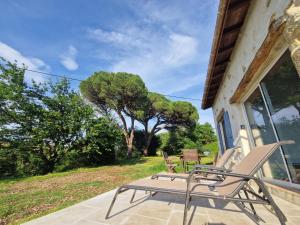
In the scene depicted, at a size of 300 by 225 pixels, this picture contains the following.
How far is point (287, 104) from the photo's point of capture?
2547mm

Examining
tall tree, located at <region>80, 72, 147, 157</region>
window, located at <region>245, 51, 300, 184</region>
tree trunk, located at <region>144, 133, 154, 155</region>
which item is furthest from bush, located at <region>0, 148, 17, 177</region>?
tree trunk, located at <region>144, 133, 154, 155</region>

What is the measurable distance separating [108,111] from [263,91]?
46.5 ft

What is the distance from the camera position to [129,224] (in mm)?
1953

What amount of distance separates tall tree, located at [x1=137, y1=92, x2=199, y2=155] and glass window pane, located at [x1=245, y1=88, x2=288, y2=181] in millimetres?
13401

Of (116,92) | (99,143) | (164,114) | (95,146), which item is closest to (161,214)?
(95,146)

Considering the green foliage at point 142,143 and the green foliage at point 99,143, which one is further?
the green foliage at point 142,143

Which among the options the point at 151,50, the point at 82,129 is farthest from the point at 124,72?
the point at 82,129

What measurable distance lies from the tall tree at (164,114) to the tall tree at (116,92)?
1.96 meters

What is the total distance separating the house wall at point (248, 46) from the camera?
2.16 metres

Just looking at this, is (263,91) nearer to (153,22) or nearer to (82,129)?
(153,22)

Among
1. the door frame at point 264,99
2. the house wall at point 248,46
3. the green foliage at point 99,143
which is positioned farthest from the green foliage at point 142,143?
the door frame at point 264,99

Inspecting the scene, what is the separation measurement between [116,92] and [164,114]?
6.31 meters

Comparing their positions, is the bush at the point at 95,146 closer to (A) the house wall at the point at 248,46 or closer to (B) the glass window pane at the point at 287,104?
(A) the house wall at the point at 248,46

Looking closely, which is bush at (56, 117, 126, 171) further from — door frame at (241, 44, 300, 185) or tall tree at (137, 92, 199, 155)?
door frame at (241, 44, 300, 185)
